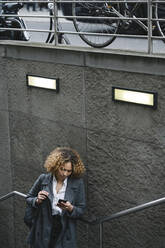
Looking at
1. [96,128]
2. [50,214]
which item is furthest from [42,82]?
[50,214]

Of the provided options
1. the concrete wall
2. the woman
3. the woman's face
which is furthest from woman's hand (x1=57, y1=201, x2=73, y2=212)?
the concrete wall

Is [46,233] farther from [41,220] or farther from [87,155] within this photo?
[87,155]

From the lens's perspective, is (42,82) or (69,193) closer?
(69,193)

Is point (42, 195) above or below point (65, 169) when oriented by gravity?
below

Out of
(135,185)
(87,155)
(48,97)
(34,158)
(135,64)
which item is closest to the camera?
(135,64)

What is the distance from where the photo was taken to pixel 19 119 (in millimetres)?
6020

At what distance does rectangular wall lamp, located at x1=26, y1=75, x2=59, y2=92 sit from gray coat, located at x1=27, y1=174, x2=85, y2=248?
117cm

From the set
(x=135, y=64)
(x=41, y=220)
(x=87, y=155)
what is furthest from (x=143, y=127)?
(x=41, y=220)

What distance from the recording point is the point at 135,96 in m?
4.47

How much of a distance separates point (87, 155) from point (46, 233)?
3.39 feet

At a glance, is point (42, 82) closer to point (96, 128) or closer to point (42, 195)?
point (96, 128)

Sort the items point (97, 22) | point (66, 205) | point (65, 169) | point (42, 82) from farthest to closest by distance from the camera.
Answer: point (97, 22) → point (42, 82) → point (65, 169) → point (66, 205)

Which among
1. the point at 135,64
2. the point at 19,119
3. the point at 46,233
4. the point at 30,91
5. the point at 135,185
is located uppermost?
the point at 135,64

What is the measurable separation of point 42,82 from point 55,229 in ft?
5.81
